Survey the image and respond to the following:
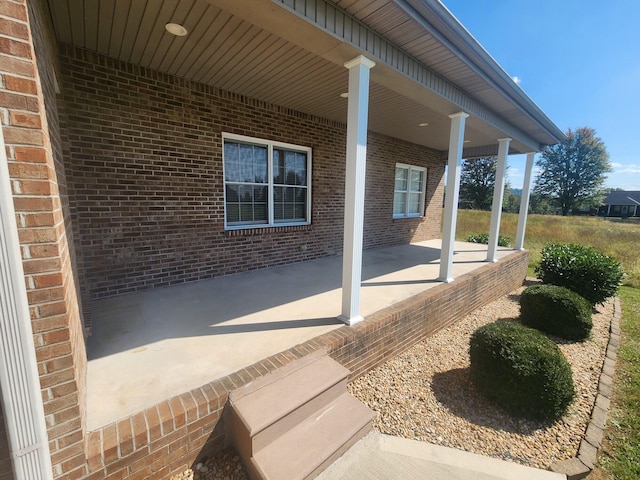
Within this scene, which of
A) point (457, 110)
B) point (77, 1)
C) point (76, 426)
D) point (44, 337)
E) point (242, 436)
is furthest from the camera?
point (457, 110)

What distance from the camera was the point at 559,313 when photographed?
4316 millimetres

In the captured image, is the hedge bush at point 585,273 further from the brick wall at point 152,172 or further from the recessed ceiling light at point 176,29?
the recessed ceiling light at point 176,29

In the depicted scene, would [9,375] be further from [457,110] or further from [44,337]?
[457,110]

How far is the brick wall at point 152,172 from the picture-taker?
135 inches

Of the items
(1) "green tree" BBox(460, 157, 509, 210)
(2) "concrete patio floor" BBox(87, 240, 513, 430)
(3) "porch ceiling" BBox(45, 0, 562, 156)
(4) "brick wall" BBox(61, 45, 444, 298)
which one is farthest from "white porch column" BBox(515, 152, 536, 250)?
(1) "green tree" BBox(460, 157, 509, 210)

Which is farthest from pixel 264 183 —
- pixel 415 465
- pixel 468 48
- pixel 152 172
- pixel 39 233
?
pixel 415 465

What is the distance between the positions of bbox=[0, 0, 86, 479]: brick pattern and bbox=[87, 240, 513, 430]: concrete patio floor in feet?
0.86

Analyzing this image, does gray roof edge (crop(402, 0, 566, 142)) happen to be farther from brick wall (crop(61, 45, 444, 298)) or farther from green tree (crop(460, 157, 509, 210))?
green tree (crop(460, 157, 509, 210))

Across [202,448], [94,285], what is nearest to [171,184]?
[94,285]

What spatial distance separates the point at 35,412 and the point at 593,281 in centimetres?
784

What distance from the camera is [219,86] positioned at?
4.28 metres

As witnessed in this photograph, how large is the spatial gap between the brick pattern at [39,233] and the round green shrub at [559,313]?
5651 mm

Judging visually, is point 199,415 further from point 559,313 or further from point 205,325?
point 559,313

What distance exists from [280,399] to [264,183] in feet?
12.9
